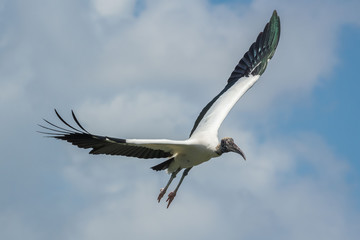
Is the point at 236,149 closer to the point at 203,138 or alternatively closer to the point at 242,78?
the point at 203,138

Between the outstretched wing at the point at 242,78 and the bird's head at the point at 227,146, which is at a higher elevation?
the outstretched wing at the point at 242,78

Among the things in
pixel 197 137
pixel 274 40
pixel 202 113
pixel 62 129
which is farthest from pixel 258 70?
pixel 62 129

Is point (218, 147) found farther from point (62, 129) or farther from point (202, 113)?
point (62, 129)

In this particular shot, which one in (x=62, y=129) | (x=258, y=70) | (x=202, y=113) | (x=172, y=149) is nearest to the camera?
(x=62, y=129)

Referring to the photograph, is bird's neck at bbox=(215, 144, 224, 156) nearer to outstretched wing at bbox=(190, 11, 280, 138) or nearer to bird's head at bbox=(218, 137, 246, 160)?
bird's head at bbox=(218, 137, 246, 160)

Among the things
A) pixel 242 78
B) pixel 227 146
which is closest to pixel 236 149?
pixel 227 146

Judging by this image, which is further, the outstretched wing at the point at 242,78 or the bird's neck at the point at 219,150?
the outstretched wing at the point at 242,78

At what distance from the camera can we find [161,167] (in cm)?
2002

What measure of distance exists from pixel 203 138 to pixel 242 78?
3.81m

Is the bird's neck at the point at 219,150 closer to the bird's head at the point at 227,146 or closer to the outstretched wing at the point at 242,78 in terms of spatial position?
the bird's head at the point at 227,146

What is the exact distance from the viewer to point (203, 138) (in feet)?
64.3

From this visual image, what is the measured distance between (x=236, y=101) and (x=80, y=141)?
543 centimetres

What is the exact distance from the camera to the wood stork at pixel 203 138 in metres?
17.7

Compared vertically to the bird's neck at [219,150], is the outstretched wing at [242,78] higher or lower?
higher
